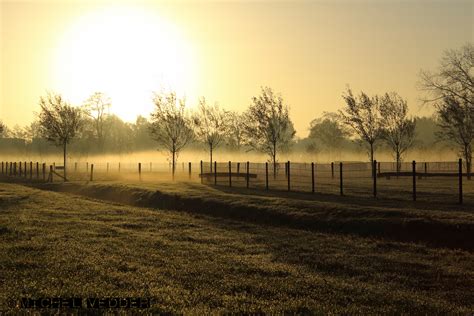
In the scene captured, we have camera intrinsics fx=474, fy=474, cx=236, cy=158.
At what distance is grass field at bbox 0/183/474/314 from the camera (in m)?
7.36

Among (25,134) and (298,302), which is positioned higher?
(25,134)

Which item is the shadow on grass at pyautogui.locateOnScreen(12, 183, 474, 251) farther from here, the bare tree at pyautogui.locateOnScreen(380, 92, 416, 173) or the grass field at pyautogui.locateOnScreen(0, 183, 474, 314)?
the bare tree at pyautogui.locateOnScreen(380, 92, 416, 173)

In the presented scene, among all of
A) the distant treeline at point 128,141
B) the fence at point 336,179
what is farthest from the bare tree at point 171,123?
the distant treeline at point 128,141

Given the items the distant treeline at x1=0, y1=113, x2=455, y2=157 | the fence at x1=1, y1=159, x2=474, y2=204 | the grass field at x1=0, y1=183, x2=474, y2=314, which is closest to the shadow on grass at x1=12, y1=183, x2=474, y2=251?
the grass field at x1=0, y1=183, x2=474, y2=314

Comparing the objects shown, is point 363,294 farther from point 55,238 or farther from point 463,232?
point 55,238

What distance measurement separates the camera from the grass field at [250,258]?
736 centimetres

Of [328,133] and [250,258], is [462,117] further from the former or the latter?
[328,133]

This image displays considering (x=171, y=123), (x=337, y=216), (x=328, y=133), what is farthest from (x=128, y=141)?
(x=337, y=216)

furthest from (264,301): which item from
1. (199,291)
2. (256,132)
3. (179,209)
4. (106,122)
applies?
(106,122)

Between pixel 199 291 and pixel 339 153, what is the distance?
9546 cm

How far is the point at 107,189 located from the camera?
1144 inches
